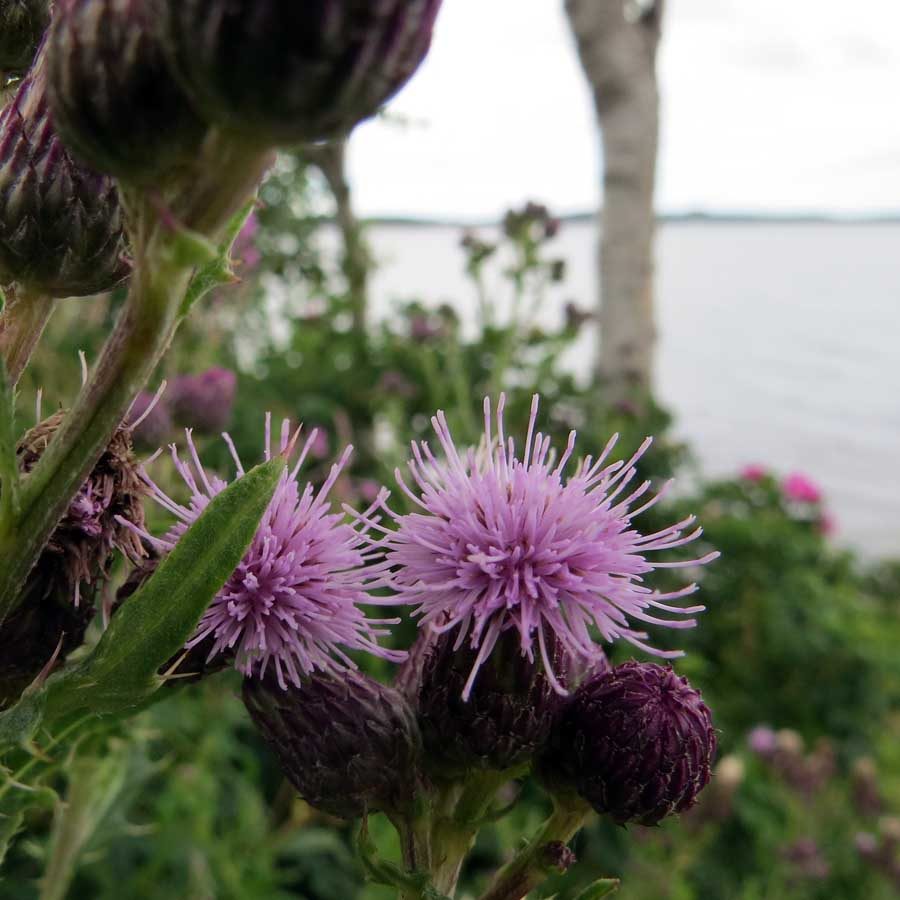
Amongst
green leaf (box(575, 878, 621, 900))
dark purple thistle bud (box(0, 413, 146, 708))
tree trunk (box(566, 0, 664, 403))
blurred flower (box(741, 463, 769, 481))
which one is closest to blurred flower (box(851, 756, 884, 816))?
blurred flower (box(741, 463, 769, 481))

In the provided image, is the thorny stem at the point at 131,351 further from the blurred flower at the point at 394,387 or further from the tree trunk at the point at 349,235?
the tree trunk at the point at 349,235

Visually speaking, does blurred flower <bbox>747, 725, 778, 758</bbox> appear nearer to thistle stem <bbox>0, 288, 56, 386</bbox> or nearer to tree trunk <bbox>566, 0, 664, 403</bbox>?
tree trunk <bbox>566, 0, 664, 403</bbox>

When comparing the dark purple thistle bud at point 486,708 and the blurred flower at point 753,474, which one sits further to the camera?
the blurred flower at point 753,474

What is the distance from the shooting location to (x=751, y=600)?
5418 millimetres

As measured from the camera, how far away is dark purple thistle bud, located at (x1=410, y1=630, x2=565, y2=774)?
3.73 feet

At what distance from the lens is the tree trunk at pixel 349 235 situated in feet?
23.2

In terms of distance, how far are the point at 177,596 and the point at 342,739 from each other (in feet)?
1.35

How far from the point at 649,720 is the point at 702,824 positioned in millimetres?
2622

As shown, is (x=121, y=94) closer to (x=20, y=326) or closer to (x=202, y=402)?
(x=20, y=326)

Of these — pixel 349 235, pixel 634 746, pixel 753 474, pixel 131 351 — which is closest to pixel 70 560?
pixel 131 351

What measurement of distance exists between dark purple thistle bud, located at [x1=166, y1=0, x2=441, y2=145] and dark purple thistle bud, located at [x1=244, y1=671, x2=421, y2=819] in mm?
704

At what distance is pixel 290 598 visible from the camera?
1082 millimetres

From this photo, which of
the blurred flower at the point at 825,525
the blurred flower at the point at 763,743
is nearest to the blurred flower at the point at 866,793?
the blurred flower at the point at 763,743

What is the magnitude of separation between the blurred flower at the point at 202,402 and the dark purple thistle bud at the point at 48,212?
1551mm
